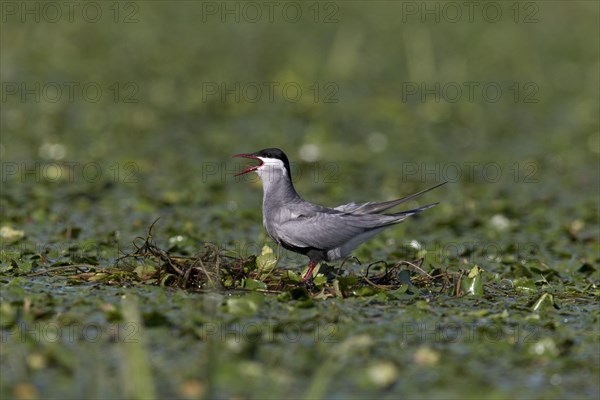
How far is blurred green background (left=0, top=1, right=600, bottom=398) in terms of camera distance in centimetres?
1117

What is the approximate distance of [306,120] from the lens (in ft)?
51.9

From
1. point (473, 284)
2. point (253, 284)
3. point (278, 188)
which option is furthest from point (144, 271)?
point (473, 284)

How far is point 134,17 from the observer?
21016 mm

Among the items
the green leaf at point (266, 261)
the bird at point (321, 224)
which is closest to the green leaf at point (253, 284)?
the green leaf at point (266, 261)

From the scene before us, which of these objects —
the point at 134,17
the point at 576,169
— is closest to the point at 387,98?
the point at 576,169

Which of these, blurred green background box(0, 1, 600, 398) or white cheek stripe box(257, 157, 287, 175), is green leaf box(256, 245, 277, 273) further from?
blurred green background box(0, 1, 600, 398)

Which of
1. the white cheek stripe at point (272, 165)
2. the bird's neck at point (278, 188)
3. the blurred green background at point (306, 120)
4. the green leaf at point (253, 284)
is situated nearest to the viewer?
the green leaf at point (253, 284)

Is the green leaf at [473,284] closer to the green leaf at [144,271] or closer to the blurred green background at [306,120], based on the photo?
the blurred green background at [306,120]

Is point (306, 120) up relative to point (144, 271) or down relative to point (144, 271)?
up

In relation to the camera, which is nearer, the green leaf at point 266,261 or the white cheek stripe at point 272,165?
the green leaf at point 266,261

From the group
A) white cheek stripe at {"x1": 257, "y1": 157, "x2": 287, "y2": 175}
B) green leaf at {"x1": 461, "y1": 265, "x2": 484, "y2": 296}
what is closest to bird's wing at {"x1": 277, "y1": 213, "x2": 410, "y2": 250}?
white cheek stripe at {"x1": 257, "y1": 157, "x2": 287, "y2": 175}

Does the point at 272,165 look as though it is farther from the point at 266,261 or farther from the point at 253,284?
the point at 253,284

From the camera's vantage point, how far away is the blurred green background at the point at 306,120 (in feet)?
36.7

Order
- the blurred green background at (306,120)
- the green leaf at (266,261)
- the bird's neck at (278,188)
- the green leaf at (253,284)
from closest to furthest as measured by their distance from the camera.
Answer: the green leaf at (253,284) < the green leaf at (266,261) < the bird's neck at (278,188) < the blurred green background at (306,120)
